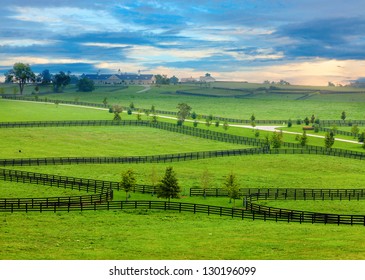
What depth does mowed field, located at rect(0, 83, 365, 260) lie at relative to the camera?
112 ft

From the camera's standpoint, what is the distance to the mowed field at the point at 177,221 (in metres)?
34.2

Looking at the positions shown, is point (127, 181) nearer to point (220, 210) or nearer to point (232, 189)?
point (232, 189)

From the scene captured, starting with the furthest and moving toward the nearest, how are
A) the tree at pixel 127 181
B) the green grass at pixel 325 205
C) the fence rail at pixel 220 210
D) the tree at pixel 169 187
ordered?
the tree at pixel 127 181 → the tree at pixel 169 187 → the green grass at pixel 325 205 → the fence rail at pixel 220 210

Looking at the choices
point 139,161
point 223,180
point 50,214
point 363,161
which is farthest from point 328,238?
point 363,161

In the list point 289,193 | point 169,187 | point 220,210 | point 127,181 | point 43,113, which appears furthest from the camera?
point 43,113

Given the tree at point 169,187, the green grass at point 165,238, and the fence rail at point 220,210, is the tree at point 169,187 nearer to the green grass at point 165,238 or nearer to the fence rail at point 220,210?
the fence rail at point 220,210

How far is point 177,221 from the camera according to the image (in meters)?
44.4

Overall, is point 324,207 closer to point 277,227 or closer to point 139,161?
point 277,227

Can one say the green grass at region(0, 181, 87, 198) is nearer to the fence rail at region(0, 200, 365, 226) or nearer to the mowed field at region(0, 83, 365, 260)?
the mowed field at region(0, 83, 365, 260)

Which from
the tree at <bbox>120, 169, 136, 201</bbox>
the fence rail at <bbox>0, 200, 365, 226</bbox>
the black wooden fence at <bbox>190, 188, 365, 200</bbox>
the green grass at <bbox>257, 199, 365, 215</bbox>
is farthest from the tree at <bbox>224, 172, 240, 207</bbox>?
the tree at <bbox>120, 169, 136, 201</bbox>

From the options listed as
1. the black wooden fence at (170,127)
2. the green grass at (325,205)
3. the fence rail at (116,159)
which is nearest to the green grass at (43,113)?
the black wooden fence at (170,127)

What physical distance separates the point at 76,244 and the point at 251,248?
10646 millimetres

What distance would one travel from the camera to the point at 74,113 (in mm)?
154250

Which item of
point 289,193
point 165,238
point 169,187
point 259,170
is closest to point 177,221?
point 165,238
